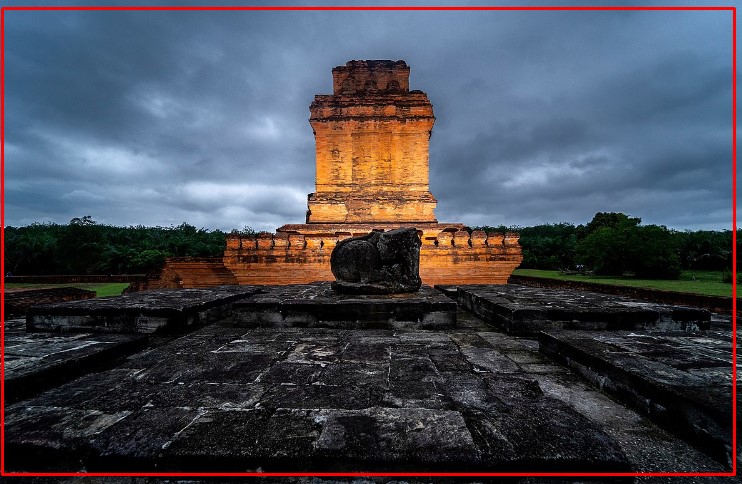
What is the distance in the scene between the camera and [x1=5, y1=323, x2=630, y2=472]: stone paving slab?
1287 millimetres

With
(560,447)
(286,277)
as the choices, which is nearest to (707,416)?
(560,447)

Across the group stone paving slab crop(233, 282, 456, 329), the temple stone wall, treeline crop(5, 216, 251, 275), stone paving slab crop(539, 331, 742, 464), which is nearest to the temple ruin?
the temple stone wall

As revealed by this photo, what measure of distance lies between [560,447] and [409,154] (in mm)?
11306

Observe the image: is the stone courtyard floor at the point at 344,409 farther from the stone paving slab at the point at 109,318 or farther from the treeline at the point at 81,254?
the treeline at the point at 81,254

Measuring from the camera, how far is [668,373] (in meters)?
1.90

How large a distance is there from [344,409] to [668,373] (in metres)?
1.85

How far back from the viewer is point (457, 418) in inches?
61.6

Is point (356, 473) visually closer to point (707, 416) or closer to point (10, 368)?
point (707, 416)

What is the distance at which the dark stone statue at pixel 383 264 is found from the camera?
177 inches

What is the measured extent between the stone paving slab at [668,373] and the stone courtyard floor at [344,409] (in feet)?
0.05

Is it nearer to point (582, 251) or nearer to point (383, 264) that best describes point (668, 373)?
point (383, 264)

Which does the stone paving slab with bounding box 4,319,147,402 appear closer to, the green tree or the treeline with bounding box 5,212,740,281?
the treeline with bounding box 5,212,740,281

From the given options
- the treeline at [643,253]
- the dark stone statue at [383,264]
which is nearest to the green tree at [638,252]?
the treeline at [643,253]

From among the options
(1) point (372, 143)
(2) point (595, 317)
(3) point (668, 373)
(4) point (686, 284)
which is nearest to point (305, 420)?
(3) point (668, 373)
